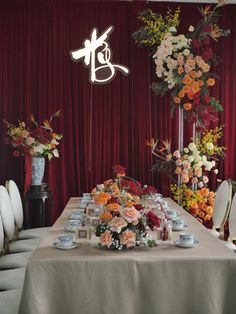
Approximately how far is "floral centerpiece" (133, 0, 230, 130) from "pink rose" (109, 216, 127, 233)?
8.64ft

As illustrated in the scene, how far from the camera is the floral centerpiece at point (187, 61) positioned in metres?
4.64

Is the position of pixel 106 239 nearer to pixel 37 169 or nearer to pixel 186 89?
pixel 37 169

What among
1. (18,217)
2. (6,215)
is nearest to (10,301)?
(6,215)

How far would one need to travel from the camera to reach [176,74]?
4699 millimetres

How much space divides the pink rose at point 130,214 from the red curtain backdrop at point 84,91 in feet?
10.00

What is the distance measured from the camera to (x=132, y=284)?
7.13 ft

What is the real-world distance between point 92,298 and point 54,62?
361cm

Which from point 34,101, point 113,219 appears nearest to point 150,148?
point 34,101

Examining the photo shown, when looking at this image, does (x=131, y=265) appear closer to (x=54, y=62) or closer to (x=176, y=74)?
(x=176, y=74)

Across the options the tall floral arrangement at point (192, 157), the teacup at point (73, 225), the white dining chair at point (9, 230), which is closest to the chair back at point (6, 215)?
the white dining chair at point (9, 230)

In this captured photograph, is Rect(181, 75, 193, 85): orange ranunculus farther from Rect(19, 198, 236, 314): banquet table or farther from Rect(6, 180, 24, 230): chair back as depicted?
Rect(19, 198, 236, 314): banquet table

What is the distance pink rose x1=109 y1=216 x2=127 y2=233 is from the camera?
224cm

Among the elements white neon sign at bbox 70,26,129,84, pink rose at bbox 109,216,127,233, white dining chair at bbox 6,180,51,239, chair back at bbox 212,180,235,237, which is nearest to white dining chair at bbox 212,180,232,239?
chair back at bbox 212,180,235,237

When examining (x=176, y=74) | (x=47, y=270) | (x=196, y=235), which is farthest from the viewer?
(x=176, y=74)
